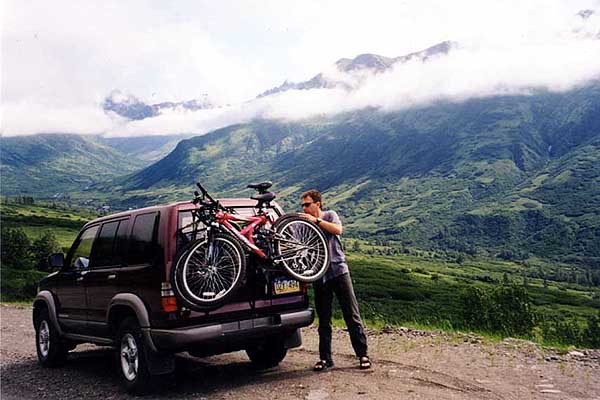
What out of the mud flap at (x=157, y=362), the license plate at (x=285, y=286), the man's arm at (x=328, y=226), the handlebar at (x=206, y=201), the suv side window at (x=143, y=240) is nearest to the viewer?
the mud flap at (x=157, y=362)

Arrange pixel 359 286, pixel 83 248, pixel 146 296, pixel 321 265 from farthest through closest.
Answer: pixel 359 286 < pixel 83 248 < pixel 321 265 < pixel 146 296

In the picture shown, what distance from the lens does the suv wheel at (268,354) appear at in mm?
9406

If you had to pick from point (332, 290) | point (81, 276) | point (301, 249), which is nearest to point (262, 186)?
point (301, 249)

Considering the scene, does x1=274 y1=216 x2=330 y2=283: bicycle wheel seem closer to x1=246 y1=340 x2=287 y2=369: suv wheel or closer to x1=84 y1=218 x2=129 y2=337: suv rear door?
x1=246 y1=340 x2=287 y2=369: suv wheel

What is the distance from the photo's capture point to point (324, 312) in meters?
8.98

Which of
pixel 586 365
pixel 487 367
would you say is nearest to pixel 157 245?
pixel 487 367

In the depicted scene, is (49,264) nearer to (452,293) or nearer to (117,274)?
(117,274)

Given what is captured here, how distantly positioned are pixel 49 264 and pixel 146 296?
3786mm

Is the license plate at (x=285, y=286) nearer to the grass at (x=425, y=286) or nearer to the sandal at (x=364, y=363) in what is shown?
the sandal at (x=364, y=363)

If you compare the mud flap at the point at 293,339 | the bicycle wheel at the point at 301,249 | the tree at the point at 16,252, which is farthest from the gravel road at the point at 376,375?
the tree at the point at 16,252

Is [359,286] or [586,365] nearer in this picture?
[586,365]

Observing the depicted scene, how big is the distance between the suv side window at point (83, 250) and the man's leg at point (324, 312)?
4.14 m

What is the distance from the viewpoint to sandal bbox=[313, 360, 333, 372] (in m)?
8.79

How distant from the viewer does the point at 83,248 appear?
9.95m
